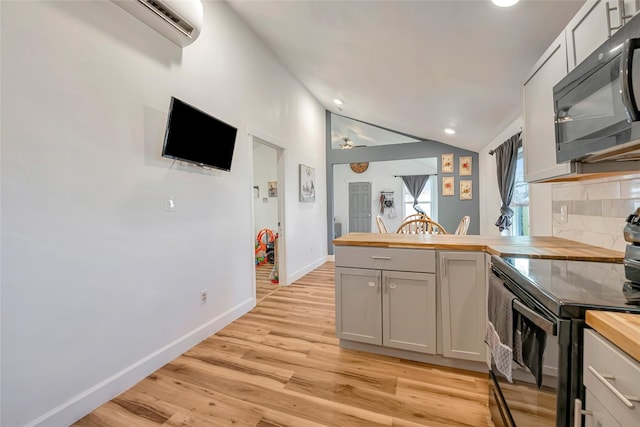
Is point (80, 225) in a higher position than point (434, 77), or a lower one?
lower

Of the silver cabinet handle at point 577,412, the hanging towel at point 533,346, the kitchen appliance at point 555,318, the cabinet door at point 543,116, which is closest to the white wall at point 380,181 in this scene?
the cabinet door at point 543,116

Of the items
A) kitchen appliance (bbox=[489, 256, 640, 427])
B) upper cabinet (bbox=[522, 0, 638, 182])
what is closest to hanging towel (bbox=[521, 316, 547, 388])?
kitchen appliance (bbox=[489, 256, 640, 427])

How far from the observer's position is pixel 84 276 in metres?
1.58

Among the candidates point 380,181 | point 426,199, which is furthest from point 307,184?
point 426,199

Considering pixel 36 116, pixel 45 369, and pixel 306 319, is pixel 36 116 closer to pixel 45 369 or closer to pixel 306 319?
Answer: pixel 45 369

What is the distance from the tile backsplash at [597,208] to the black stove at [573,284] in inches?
13.4

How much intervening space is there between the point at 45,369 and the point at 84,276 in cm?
49

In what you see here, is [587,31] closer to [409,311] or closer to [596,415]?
[596,415]

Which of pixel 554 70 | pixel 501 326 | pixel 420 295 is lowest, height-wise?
pixel 420 295

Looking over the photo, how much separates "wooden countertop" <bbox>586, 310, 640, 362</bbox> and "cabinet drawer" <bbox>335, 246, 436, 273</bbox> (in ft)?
3.91

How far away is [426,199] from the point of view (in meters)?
7.70

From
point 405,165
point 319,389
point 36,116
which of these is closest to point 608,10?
point 319,389

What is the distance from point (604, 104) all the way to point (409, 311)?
5.11 ft

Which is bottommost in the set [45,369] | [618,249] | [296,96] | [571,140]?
[45,369]
